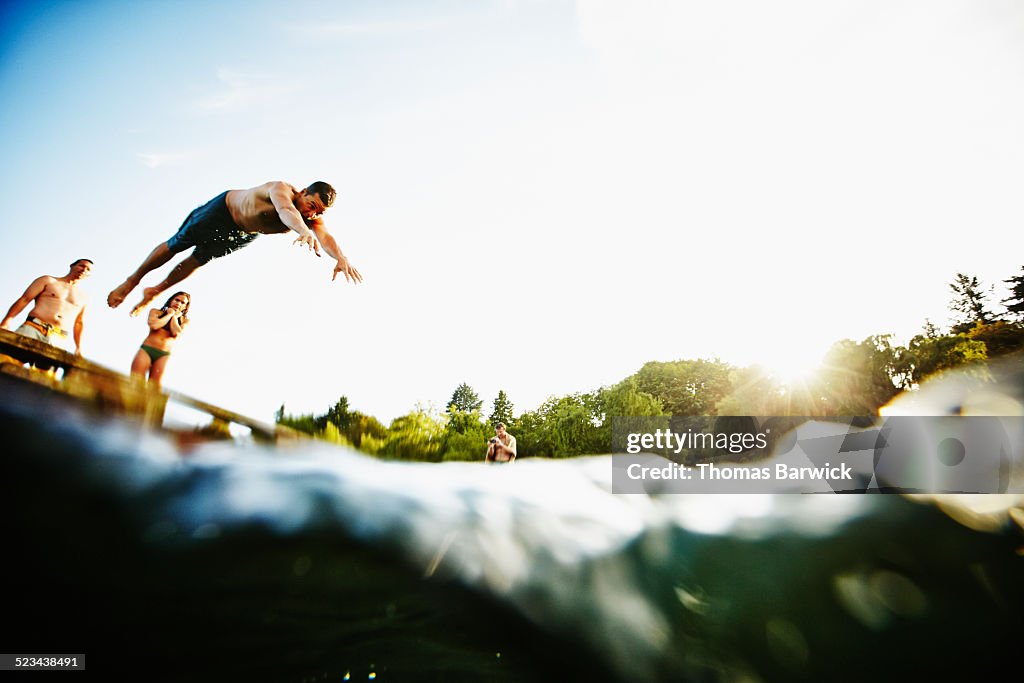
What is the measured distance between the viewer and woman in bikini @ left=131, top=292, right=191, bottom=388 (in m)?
6.45

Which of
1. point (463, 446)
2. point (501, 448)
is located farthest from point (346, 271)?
point (463, 446)

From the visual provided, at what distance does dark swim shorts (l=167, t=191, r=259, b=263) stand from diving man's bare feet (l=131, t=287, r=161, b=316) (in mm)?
696

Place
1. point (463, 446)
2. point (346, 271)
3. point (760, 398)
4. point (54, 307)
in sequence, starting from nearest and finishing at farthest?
point (346, 271)
point (54, 307)
point (463, 446)
point (760, 398)

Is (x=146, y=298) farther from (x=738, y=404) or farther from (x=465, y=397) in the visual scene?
(x=465, y=397)

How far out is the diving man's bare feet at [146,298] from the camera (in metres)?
6.56

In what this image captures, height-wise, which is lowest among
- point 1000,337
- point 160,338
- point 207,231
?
point 160,338

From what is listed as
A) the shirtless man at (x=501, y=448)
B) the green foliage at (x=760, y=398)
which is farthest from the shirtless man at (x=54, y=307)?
the green foliage at (x=760, y=398)

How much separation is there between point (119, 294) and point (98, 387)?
426 centimetres

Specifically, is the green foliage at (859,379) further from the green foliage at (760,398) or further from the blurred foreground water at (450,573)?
the blurred foreground water at (450,573)

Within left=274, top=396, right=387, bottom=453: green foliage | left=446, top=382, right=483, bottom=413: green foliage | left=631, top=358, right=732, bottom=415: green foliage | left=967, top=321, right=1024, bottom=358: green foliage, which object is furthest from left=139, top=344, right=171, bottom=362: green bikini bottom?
left=446, top=382, right=483, bottom=413: green foliage

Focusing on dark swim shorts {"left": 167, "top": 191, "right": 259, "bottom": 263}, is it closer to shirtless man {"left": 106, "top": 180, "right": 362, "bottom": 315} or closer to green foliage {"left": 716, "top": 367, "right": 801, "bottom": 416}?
shirtless man {"left": 106, "top": 180, "right": 362, "bottom": 315}

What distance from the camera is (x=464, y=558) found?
3.21 metres

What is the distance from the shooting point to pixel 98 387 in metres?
3.18

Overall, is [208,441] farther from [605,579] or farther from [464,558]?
[605,579]
